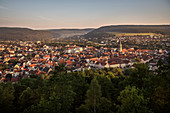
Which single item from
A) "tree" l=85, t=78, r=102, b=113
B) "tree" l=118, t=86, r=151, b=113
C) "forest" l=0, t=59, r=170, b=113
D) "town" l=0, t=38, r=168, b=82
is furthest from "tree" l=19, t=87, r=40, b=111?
"tree" l=118, t=86, r=151, b=113

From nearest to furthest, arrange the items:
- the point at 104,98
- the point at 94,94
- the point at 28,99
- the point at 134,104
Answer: the point at 134,104, the point at 94,94, the point at 104,98, the point at 28,99

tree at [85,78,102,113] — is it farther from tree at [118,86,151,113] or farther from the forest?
tree at [118,86,151,113]

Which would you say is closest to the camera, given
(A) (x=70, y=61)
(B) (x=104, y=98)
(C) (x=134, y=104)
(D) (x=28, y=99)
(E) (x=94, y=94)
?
(C) (x=134, y=104)

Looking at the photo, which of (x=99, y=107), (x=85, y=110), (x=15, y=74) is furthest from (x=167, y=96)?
(x=15, y=74)

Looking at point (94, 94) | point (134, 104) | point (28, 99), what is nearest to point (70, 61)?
point (28, 99)

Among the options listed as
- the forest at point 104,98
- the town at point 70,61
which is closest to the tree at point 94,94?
the forest at point 104,98

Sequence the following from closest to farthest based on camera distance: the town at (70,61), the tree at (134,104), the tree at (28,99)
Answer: the tree at (134,104), the tree at (28,99), the town at (70,61)

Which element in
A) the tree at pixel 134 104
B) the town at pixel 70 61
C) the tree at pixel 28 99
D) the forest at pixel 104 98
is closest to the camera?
the tree at pixel 134 104

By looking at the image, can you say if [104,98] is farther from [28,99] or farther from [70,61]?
[70,61]

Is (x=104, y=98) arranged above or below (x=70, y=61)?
above

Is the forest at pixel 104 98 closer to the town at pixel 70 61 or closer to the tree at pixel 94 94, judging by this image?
the tree at pixel 94 94

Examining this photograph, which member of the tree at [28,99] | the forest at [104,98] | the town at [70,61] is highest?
the forest at [104,98]
